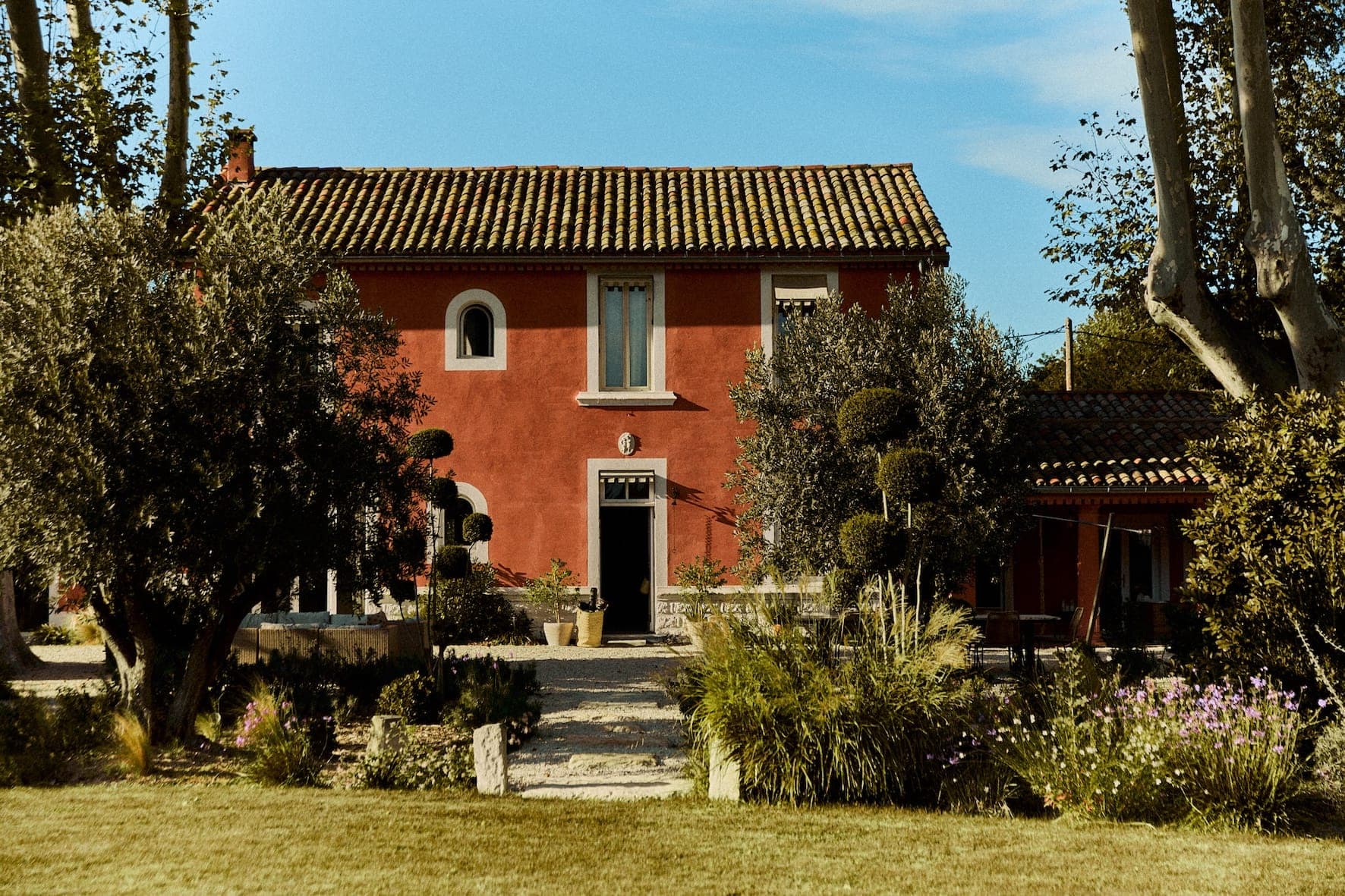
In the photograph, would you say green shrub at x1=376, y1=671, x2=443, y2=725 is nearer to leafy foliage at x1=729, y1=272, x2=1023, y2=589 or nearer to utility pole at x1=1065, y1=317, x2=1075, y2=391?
leafy foliage at x1=729, y1=272, x2=1023, y2=589

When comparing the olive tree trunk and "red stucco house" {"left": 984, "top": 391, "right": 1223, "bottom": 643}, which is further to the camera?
"red stucco house" {"left": 984, "top": 391, "right": 1223, "bottom": 643}

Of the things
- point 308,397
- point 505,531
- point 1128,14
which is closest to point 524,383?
point 505,531

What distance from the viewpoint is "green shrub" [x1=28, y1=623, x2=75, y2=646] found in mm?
19688

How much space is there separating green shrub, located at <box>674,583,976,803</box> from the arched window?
37.5 ft

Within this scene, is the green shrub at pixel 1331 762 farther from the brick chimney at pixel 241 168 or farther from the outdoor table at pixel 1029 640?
the brick chimney at pixel 241 168

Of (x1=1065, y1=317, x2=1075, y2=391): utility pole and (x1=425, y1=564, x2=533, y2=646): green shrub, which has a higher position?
(x1=1065, y1=317, x2=1075, y2=391): utility pole

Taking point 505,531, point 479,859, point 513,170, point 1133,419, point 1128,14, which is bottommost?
point 479,859

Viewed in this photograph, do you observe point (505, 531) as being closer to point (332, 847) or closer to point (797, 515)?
point (797, 515)

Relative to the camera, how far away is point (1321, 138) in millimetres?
15875

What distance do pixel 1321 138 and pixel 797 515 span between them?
829cm

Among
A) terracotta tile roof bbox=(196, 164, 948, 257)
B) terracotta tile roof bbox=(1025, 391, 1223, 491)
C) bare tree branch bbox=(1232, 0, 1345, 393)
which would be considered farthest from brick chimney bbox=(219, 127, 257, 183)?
bare tree branch bbox=(1232, 0, 1345, 393)

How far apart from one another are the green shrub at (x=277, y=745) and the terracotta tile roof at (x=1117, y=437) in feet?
38.5

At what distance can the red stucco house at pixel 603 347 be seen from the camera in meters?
19.1

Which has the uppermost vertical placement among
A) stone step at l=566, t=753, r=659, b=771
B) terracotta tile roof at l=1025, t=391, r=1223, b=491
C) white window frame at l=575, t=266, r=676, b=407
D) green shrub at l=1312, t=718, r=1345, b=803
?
white window frame at l=575, t=266, r=676, b=407
